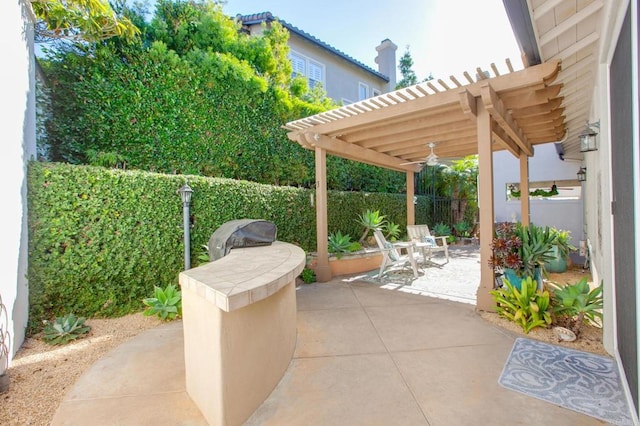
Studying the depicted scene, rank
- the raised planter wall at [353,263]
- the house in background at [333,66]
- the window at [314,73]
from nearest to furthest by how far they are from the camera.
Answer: the raised planter wall at [353,263] → the house in background at [333,66] → the window at [314,73]

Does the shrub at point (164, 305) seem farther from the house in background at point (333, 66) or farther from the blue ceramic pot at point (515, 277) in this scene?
the house in background at point (333, 66)

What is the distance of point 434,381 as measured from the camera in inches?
98.3

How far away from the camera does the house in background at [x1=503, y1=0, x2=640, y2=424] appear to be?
181 cm

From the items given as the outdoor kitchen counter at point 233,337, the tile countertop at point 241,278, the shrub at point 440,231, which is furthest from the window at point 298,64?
the outdoor kitchen counter at point 233,337

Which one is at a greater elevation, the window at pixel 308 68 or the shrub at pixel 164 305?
the window at pixel 308 68

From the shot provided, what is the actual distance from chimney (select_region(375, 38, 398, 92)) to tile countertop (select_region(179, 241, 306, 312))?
14.4 metres

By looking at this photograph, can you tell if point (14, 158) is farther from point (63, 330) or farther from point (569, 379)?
point (569, 379)

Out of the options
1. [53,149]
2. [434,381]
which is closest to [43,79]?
[53,149]

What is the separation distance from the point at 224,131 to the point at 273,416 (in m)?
4.92

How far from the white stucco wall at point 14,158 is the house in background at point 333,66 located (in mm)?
6664

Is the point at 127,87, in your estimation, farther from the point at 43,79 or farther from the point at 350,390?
the point at 350,390

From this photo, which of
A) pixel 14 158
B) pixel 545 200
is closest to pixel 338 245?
pixel 14 158

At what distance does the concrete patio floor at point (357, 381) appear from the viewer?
207cm

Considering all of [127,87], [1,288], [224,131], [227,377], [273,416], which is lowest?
[273,416]
